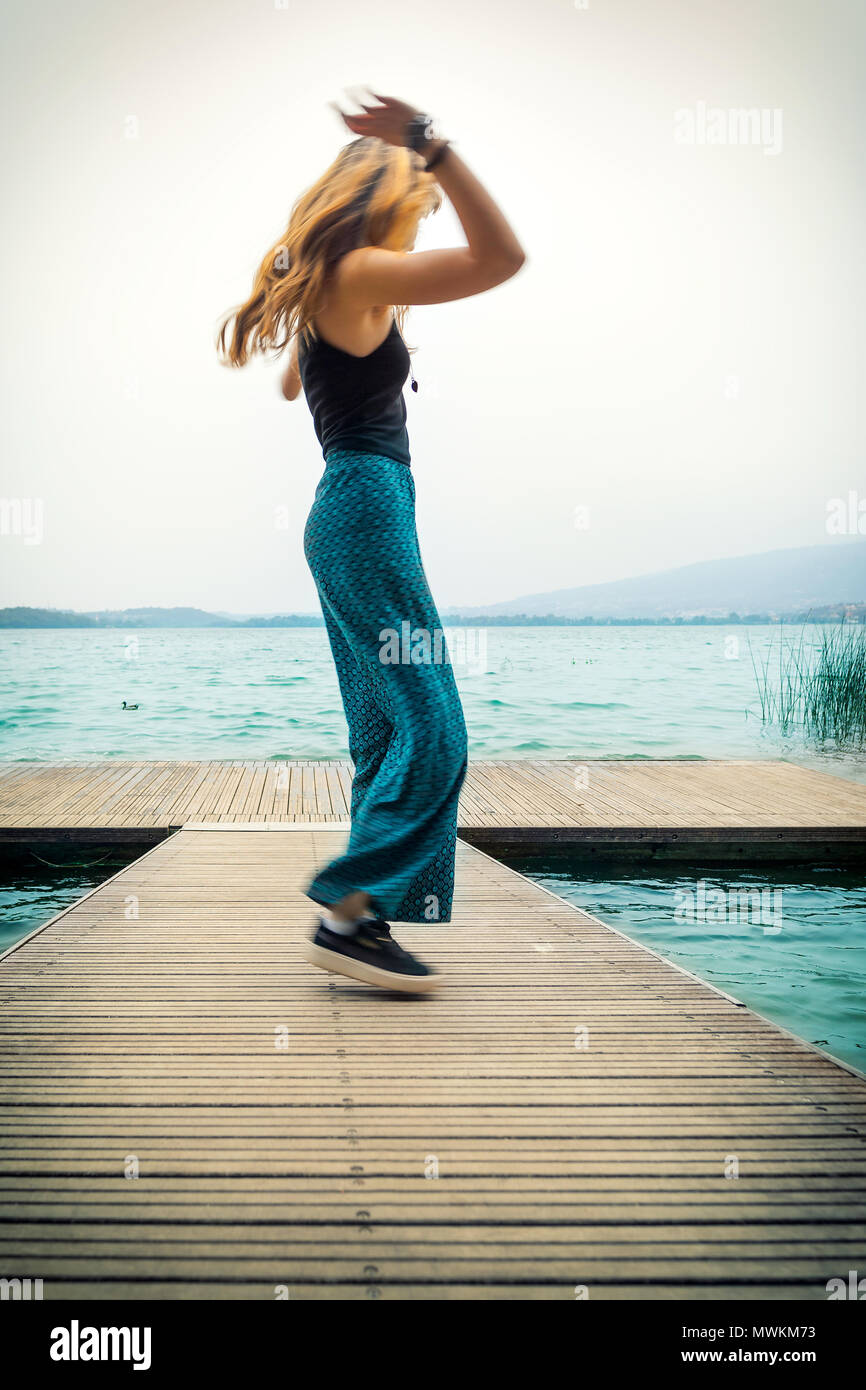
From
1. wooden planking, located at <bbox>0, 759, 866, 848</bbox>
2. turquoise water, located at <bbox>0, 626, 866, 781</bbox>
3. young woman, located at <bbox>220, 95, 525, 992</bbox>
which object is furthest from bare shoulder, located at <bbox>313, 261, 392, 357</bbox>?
turquoise water, located at <bbox>0, 626, 866, 781</bbox>

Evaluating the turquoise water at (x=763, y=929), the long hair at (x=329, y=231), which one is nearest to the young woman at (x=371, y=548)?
the long hair at (x=329, y=231)

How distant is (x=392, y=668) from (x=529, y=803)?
3.58 m

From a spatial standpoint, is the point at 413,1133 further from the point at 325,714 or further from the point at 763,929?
the point at 325,714

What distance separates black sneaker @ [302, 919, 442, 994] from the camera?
195 cm

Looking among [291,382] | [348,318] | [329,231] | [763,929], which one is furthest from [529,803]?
[329,231]

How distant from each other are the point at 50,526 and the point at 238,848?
1365 inches

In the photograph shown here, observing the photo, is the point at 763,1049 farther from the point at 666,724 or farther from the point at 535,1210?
the point at 666,724

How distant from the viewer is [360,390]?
184 centimetres

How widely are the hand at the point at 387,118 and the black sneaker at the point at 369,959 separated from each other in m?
1.45

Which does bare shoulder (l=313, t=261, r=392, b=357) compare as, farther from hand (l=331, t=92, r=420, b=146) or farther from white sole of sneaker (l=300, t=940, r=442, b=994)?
white sole of sneaker (l=300, t=940, r=442, b=994)

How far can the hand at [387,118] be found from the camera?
1479 mm

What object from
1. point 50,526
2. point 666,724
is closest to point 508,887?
point 666,724

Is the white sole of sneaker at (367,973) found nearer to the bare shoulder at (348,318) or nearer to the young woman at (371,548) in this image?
the young woman at (371,548)

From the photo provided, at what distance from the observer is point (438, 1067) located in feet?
5.25
